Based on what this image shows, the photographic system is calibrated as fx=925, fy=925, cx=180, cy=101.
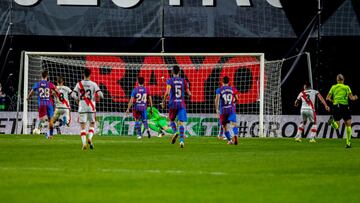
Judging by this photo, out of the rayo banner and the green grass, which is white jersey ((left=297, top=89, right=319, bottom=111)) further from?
the green grass

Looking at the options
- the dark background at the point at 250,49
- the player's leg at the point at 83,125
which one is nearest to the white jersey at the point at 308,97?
the dark background at the point at 250,49

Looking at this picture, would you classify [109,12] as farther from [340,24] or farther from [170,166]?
[170,166]

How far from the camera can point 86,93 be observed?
75.1ft

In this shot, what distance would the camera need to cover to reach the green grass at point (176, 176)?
11.5 meters

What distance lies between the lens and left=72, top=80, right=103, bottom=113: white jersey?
22797 mm

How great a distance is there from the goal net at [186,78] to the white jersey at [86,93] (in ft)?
40.0

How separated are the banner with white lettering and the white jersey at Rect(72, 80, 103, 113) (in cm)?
1239

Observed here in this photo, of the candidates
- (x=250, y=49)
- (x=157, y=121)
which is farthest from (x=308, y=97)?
(x=157, y=121)

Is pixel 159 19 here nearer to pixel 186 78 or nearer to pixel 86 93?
pixel 186 78

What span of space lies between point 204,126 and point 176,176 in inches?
822

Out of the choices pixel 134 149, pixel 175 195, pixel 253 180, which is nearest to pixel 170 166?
pixel 253 180

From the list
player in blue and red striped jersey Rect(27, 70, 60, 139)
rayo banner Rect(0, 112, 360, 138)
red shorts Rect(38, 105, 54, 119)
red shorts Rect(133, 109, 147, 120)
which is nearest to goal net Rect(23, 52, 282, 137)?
rayo banner Rect(0, 112, 360, 138)

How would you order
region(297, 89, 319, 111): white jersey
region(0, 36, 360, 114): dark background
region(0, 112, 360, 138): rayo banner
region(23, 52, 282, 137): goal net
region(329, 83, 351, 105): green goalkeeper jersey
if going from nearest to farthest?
region(329, 83, 351, 105): green goalkeeper jersey, region(297, 89, 319, 111): white jersey, region(0, 36, 360, 114): dark background, region(0, 112, 360, 138): rayo banner, region(23, 52, 282, 137): goal net

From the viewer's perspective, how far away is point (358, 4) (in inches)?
1393
